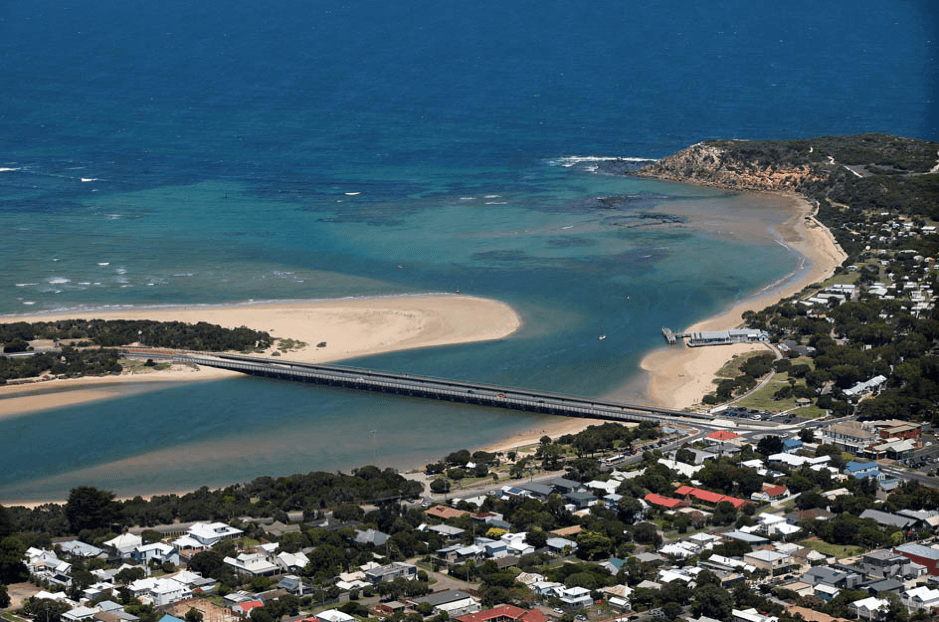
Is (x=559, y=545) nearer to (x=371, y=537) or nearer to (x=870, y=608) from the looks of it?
(x=371, y=537)

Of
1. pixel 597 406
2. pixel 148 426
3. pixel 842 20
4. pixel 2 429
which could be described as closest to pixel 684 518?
pixel 597 406

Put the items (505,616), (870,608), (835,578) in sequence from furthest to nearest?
(835,578) < (505,616) < (870,608)

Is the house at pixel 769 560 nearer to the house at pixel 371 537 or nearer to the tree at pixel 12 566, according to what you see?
the house at pixel 371 537

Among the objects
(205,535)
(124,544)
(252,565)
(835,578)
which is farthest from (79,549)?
(835,578)

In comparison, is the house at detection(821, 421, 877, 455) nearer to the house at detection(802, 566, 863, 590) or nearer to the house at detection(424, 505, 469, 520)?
the house at detection(802, 566, 863, 590)

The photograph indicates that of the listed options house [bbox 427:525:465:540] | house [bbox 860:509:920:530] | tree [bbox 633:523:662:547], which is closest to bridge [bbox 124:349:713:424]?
house [bbox 860:509:920:530]

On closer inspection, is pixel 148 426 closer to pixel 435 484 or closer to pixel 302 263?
pixel 435 484
